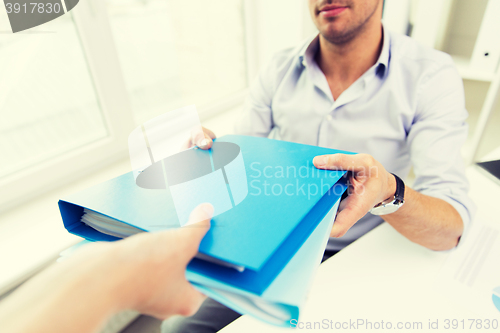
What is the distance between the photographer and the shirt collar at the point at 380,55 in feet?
2.64

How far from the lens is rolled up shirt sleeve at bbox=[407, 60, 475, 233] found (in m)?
0.69

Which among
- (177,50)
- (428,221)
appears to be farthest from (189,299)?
(177,50)

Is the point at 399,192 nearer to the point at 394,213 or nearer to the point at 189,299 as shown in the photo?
the point at 394,213

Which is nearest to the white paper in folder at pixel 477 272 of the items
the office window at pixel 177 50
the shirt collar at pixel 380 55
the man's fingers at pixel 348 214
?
the man's fingers at pixel 348 214

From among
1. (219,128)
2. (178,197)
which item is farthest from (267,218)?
(219,128)

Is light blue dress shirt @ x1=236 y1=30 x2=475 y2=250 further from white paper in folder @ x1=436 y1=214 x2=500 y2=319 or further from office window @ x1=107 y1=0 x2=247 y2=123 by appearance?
office window @ x1=107 y1=0 x2=247 y2=123

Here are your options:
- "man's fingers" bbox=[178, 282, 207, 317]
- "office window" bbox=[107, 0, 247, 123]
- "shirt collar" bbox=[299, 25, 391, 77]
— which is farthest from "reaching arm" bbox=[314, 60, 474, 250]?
"office window" bbox=[107, 0, 247, 123]

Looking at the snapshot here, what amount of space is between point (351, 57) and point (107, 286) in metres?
0.91

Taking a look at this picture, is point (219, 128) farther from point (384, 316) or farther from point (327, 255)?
point (384, 316)

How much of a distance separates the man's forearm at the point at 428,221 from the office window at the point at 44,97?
36.5 inches

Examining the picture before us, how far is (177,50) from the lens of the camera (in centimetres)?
115

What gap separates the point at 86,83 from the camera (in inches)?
35.3

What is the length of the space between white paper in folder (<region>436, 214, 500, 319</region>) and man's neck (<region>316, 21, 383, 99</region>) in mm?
544

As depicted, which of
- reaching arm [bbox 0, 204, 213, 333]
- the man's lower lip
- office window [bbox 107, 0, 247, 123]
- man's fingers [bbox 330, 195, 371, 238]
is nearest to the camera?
reaching arm [bbox 0, 204, 213, 333]
